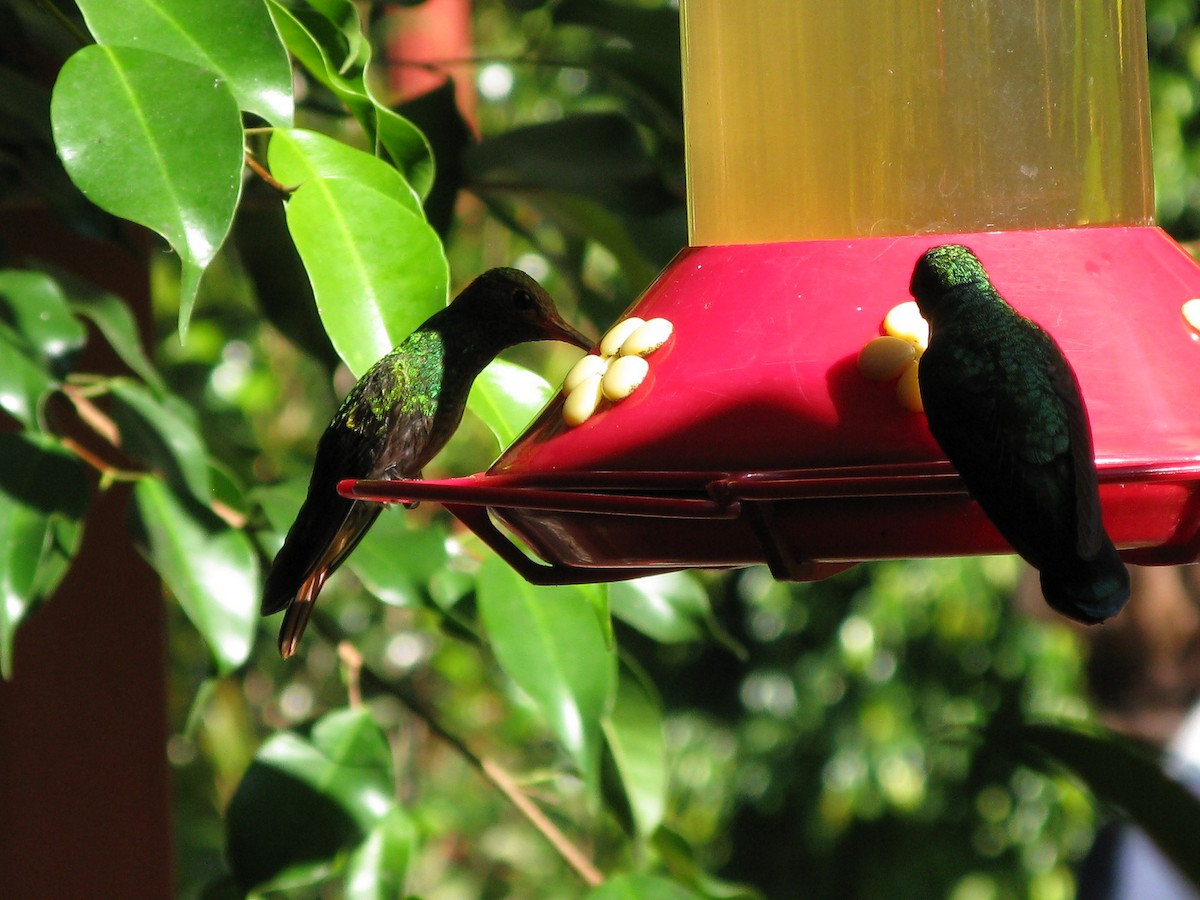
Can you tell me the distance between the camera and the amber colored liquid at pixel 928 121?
159cm

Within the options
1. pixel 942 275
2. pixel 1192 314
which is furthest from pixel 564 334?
pixel 1192 314

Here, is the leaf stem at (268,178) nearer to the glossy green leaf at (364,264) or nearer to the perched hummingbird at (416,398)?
the glossy green leaf at (364,264)

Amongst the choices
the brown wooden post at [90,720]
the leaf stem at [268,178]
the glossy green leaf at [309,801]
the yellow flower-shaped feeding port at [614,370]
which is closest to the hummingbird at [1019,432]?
the yellow flower-shaped feeding port at [614,370]

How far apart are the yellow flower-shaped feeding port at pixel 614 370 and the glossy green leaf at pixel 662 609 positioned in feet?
2.32

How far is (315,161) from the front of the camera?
4.96 feet

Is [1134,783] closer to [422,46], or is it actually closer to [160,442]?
[160,442]

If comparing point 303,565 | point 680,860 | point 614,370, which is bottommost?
point 680,860

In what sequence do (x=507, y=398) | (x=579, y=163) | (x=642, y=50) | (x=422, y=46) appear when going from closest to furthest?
(x=507, y=398) < (x=579, y=163) < (x=642, y=50) < (x=422, y=46)

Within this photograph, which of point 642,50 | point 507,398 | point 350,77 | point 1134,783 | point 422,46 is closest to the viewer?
point 350,77

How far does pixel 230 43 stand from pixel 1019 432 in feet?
2.70

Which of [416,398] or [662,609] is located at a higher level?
[416,398]

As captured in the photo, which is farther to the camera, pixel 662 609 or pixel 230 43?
pixel 662 609

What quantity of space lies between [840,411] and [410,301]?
46 cm

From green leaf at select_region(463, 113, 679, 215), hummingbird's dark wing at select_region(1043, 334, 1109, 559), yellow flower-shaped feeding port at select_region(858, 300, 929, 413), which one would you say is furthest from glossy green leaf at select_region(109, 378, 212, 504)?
hummingbird's dark wing at select_region(1043, 334, 1109, 559)
